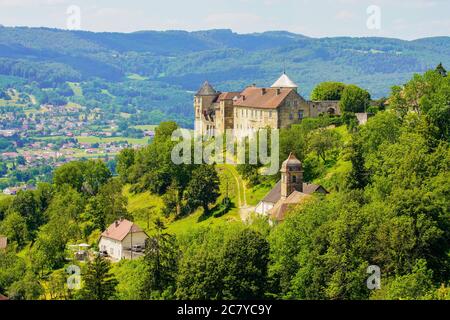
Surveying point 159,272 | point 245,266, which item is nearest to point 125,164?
point 159,272

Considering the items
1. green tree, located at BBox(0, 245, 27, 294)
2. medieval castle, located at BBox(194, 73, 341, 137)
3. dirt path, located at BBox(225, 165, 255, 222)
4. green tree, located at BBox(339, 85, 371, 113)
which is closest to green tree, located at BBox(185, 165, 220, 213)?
dirt path, located at BBox(225, 165, 255, 222)

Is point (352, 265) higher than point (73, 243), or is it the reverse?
point (352, 265)

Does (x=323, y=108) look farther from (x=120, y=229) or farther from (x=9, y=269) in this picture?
(x=9, y=269)

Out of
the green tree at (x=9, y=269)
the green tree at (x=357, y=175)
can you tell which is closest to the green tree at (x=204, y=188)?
the green tree at (x=9, y=269)

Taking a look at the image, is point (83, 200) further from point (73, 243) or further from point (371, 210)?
point (371, 210)

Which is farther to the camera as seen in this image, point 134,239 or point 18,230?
point 18,230
